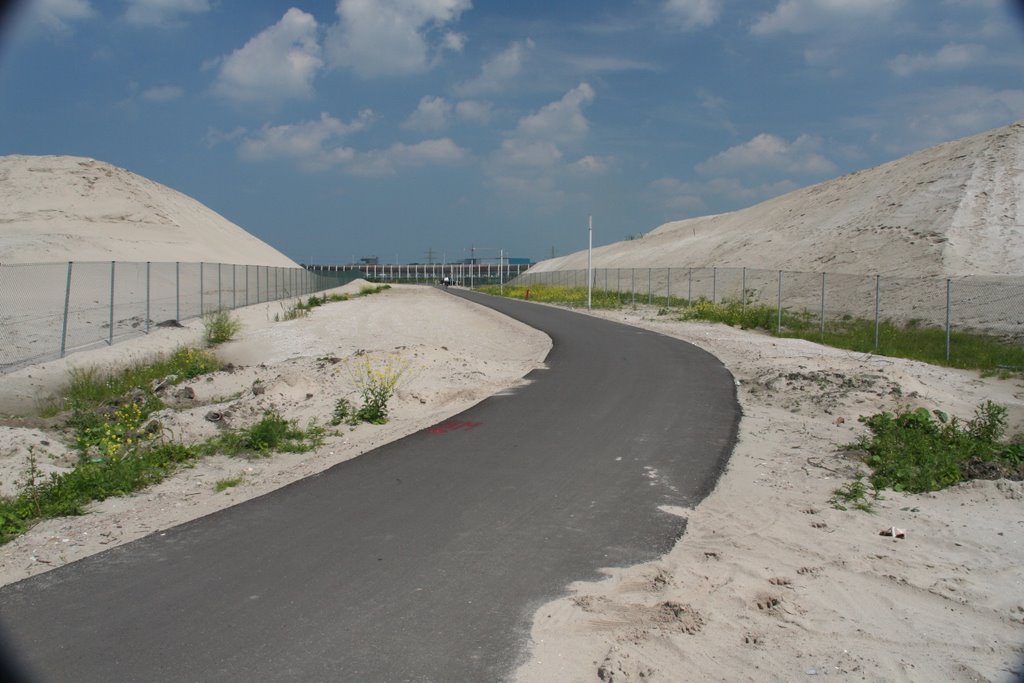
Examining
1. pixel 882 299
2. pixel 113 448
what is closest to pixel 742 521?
pixel 113 448

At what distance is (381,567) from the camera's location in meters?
5.86

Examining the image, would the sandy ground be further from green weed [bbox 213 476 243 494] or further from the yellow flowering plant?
the yellow flowering plant

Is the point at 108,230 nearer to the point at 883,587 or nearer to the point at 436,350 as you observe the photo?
the point at 436,350

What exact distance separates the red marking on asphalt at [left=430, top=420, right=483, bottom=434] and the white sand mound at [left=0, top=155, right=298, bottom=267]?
36.5 metres

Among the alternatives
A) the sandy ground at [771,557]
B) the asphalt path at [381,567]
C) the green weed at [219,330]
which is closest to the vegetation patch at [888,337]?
the sandy ground at [771,557]

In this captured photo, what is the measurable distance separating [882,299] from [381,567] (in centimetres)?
3365

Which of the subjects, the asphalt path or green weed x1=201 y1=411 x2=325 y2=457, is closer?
the asphalt path

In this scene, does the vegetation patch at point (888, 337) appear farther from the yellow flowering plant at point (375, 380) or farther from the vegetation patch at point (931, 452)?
the yellow flowering plant at point (375, 380)

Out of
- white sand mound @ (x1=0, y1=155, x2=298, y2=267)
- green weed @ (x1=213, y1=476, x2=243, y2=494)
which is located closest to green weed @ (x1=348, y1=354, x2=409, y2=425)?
green weed @ (x1=213, y1=476, x2=243, y2=494)

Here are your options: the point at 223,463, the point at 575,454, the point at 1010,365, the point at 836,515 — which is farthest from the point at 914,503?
the point at 1010,365

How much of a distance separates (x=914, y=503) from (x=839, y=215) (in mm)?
50071

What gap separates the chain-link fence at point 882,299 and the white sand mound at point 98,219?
112 ft

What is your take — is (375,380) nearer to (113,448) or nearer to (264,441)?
(264,441)

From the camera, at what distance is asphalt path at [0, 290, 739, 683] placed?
14.7 feet
